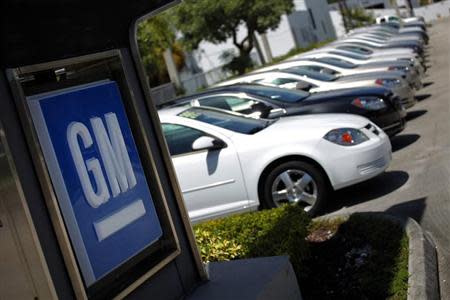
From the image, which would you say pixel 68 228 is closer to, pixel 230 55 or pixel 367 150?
pixel 367 150

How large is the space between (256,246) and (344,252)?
0.90m

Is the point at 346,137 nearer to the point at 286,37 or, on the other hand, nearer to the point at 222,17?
the point at 222,17

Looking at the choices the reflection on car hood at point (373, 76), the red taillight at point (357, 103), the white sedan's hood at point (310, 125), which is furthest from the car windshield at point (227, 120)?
the reflection on car hood at point (373, 76)

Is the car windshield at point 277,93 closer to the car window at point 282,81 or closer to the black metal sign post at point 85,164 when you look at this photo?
the car window at point 282,81

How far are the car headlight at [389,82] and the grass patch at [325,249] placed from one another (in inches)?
264

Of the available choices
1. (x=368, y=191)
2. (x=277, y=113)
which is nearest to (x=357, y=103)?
(x=277, y=113)

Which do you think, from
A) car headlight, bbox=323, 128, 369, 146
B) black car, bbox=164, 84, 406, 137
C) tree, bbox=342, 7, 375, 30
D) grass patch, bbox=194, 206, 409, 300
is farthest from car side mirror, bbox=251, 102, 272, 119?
tree, bbox=342, 7, 375, 30

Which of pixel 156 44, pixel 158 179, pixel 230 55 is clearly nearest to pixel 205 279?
pixel 158 179

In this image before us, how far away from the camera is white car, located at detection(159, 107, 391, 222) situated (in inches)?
330

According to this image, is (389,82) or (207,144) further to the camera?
(389,82)

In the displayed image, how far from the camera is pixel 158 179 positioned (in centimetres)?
445

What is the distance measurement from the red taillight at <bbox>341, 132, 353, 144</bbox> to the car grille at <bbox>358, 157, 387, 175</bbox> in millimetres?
311

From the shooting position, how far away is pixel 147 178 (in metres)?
4.44

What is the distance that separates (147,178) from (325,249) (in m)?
2.78
